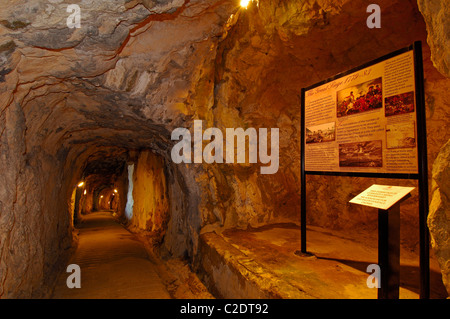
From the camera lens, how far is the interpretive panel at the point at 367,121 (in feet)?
7.87

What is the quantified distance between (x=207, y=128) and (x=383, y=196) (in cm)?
368

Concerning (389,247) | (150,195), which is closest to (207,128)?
(389,247)

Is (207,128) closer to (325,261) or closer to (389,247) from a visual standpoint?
(325,261)

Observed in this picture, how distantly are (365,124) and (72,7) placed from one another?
130 inches

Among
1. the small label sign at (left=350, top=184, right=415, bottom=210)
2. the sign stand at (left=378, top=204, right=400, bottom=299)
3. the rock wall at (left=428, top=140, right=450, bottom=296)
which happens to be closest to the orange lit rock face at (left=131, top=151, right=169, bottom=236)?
the small label sign at (left=350, top=184, right=415, bottom=210)

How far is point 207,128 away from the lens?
535 cm

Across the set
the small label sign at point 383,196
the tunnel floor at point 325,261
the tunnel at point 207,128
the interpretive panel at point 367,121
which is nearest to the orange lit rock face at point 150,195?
the tunnel at point 207,128

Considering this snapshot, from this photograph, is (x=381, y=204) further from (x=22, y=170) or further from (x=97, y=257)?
(x=97, y=257)

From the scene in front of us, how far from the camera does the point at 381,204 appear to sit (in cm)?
220

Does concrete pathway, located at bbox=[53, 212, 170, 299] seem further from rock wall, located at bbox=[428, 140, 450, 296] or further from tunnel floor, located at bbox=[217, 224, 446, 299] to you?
rock wall, located at bbox=[428, 140, 450, 296]

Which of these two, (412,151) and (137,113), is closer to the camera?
(412,151)

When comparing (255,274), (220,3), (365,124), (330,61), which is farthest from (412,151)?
(330,61)

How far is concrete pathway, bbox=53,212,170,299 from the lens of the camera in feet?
14.5

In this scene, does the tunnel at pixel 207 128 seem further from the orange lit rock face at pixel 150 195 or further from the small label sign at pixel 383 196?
the orange lit rock face at pixel 150 195
